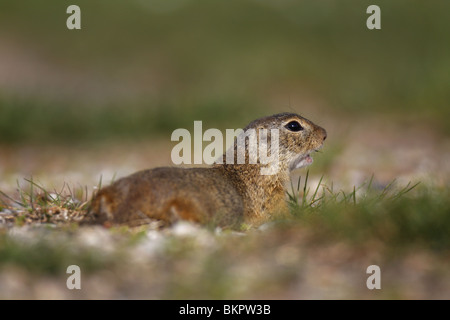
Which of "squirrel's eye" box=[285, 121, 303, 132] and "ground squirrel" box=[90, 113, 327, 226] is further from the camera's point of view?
"squirrel's eye" box=[285, 121, 303, 132]

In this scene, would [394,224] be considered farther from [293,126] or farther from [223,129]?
[223,129]

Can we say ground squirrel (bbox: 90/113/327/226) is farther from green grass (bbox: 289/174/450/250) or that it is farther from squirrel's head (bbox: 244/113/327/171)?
green grass (bbox: 289/174/450/250)

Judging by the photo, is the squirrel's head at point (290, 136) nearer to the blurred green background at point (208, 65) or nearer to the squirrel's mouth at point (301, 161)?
the squirrel's mouth at point (301, 161)

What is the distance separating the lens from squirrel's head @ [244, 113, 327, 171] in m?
6.22

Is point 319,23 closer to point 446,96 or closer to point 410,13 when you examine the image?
point 410,13

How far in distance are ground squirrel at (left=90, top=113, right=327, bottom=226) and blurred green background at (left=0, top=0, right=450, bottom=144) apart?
193 inches

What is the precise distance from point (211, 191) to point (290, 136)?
4.05 ft

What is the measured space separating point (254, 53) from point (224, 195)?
1188 centimetres

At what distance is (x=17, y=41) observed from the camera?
18922mm

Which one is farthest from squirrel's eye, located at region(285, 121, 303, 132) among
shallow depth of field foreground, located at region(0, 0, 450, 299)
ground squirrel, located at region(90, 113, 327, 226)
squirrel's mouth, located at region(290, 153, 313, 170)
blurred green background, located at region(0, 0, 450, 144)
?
blurred green background, located at region(0, 0, 450, 144)

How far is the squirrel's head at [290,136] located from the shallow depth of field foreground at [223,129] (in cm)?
30

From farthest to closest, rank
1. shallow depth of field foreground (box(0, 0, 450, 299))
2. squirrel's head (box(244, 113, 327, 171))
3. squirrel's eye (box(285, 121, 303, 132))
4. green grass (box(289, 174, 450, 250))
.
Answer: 1. squirrel's eye (box(285, 121, 303, 132))
2. squirrel's head (box(244, 113, 327, 171))
3. green grass (box(289, 174, 450, 250))
4. shallow depth of field foreground (box(0, 0, 450, 299))

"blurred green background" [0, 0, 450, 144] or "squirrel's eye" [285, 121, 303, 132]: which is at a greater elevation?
"blurred green background" [0, 0, 450, 144]

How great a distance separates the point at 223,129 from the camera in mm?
11227
